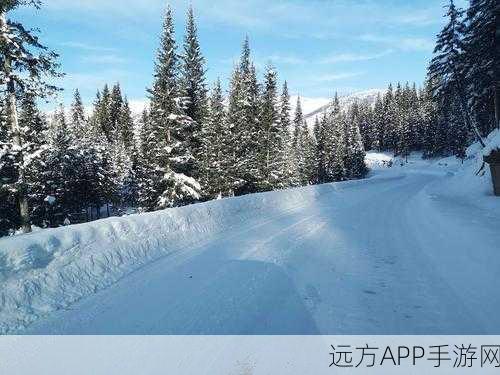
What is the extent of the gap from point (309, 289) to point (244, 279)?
114 cm

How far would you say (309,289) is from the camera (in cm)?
662

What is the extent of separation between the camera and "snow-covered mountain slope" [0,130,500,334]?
5.40 m

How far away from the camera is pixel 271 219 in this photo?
48.5 feet

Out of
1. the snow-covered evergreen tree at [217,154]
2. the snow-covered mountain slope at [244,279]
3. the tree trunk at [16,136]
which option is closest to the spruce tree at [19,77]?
the tree trunk at [16,136]

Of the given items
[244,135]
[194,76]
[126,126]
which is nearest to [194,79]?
[194,76]

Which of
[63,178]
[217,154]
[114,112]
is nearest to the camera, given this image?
[217,154]

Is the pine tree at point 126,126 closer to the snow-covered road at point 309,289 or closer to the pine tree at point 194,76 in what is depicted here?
the pine tree at point 194,76

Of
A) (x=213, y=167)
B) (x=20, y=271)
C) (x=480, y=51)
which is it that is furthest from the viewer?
(x=213, y=167)

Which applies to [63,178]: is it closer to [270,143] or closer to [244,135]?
[244,135]

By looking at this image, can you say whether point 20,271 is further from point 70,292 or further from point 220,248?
point 220,248

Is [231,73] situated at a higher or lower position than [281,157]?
higher

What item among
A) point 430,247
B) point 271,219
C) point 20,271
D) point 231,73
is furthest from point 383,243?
point 231,73
